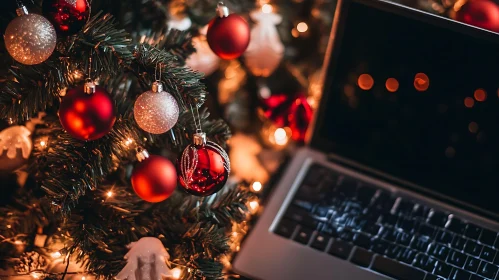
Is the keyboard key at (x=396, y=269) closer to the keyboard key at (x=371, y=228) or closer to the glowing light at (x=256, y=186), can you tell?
the keyboard key at (x=371, y=228)

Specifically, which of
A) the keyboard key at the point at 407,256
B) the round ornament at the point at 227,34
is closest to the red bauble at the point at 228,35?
the round ornament at the point at 227,34

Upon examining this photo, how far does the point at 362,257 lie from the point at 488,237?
0.60ft

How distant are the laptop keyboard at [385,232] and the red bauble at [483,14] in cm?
26

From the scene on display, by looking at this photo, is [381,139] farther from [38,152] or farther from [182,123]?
[38,152]

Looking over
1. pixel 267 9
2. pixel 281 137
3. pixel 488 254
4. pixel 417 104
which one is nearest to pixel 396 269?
pixel 488 254

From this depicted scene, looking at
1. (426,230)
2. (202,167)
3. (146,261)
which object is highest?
(426,230)

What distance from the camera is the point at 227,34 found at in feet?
1.76

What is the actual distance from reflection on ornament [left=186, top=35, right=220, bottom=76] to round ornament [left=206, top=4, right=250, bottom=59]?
12 cm

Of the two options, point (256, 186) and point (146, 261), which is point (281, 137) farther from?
point (146, 261)

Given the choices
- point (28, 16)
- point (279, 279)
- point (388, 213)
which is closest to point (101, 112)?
point (28, 16)

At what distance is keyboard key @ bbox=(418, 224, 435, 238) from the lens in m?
0.62

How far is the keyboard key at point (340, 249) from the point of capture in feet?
1.96

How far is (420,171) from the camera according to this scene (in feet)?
2.23

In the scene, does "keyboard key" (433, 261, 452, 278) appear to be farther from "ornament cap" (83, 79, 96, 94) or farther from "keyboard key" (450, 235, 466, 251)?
"ornament cap" (83, 79, 96, 94)
